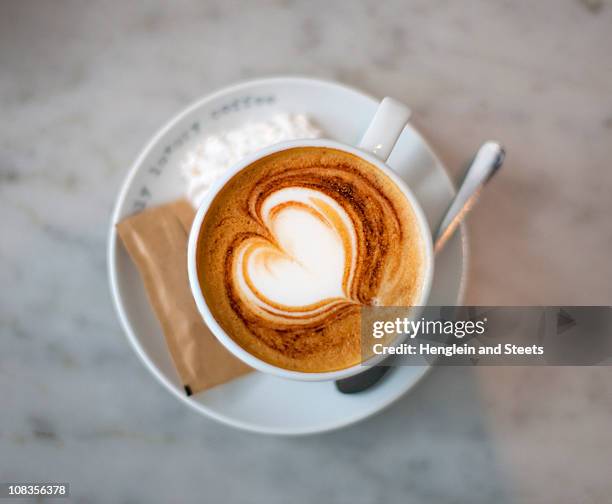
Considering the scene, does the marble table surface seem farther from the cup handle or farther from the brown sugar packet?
the cup handle

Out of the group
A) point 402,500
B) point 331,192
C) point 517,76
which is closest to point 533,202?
point 517,76

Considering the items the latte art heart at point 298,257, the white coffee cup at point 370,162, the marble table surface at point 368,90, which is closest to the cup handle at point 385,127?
the white coffee cup at point 370,162

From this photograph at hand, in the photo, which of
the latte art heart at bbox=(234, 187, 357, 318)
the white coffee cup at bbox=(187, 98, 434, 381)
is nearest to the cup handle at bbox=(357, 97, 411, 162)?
the white coffee cup at bbox=(187, 98, 434, 381)

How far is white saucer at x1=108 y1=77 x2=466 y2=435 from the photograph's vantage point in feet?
3.27

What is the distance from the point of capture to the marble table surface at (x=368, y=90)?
1164mm

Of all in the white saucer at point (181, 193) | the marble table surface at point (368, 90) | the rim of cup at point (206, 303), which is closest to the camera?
the rim of cup at point (206, 303)

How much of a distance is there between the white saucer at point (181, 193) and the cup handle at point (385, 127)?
0.44 feet

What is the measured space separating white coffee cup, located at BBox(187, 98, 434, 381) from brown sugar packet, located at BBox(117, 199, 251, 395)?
166mm

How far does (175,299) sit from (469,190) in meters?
0.58

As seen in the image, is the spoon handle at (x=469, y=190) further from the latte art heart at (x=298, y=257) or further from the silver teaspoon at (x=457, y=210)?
the latte art heart at (x=298, y=257)

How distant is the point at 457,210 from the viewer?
1.00 metres

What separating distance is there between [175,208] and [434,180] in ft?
1.61

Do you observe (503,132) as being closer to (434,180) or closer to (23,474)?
(434,180)

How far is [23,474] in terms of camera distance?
1.17m
